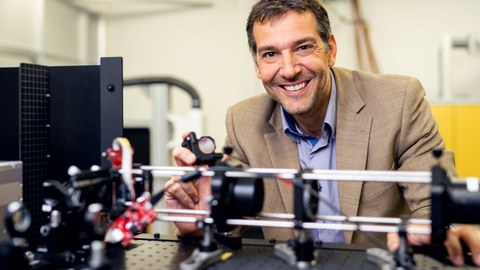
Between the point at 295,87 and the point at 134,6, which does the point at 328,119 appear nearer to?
the point at 295,87

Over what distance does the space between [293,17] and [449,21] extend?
182 centimetres

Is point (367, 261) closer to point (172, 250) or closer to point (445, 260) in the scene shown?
point (445, 260)

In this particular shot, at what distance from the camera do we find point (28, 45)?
279 cm

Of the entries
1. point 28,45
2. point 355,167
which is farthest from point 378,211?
point 28,45

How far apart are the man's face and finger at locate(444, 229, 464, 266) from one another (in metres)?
0.64

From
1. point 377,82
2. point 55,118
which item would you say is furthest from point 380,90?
point 55,118

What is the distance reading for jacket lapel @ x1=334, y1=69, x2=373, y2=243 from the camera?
1358 millimetres

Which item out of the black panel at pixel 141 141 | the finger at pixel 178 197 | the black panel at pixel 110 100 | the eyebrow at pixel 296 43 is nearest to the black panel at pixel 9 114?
the black panel at pixel 110 100

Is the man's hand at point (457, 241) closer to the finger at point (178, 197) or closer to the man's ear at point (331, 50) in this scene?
the finger at point (178, 197)

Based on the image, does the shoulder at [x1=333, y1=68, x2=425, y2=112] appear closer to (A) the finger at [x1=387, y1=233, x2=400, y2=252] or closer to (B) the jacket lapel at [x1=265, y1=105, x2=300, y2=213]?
(B) the jacket lapel at [x1=265, y1=105, x2=300, y2=213]

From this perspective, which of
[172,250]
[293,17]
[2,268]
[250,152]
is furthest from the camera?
[250,152]

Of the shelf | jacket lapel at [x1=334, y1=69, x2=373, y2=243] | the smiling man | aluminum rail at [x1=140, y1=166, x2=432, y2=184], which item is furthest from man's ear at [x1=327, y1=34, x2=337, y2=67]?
the shelf

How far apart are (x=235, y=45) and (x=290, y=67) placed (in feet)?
6.18

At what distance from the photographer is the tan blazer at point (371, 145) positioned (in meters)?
1.37
